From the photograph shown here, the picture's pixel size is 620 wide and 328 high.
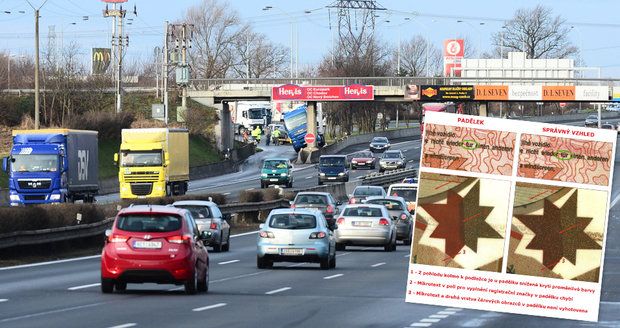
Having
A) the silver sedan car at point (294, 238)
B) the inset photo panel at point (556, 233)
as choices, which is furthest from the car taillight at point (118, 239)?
the inset photo panel at point (556, 233)

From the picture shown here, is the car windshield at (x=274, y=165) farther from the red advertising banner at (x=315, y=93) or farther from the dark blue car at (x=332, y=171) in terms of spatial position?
the red advertising banner at (x=315, y=93)

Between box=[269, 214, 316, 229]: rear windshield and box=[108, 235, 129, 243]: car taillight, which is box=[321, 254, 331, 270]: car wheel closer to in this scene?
box=[269, 214, 316, 229]: rear windshield

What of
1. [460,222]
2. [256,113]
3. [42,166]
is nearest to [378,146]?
[256,113]

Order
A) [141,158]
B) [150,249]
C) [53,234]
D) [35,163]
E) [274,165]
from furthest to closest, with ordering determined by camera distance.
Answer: [274,165], [141,158], [35,163], [53,234], [150,249]

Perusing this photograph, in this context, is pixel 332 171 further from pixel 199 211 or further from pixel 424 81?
pixel 199 211

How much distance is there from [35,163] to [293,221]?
26424 mm

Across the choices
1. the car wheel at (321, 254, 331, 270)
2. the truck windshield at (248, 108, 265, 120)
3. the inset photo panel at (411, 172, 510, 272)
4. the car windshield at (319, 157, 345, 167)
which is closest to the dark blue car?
the car windshield at (319, 157, 345, 167)

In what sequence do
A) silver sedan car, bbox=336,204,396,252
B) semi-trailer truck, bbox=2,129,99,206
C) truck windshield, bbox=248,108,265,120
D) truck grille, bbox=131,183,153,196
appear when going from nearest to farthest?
silver sedan car, bbox=336,204,396,252
semi-trailer truck, bbox=2,129,99,206
truck grille, bbox=131,183,153,196
truck windshield, bbox=248,108,265,120

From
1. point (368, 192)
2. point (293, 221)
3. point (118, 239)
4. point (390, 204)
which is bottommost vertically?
point (368, 192)

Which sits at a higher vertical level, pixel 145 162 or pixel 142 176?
pixel 145 162

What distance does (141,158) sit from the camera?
201 ft

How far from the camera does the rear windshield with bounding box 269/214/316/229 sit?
3084 cm

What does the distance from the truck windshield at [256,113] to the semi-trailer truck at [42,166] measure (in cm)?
9108

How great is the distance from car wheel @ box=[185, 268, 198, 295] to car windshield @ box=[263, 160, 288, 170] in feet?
200
